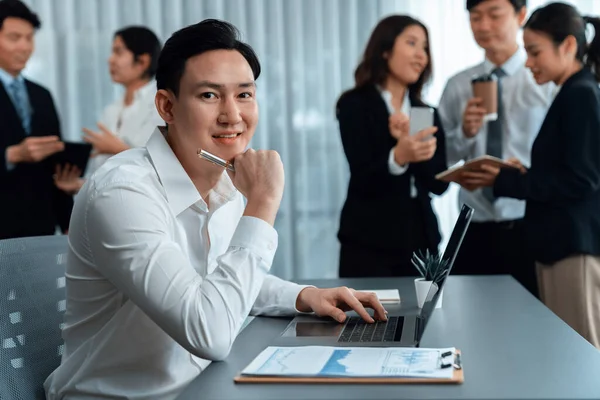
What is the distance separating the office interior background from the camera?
4227mm

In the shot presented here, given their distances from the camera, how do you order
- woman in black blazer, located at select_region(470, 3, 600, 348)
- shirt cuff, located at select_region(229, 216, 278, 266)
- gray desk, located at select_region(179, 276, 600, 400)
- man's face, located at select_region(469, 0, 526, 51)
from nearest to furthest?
gray desk, located at select_region(179, 276, 600, 400) → shirt cuff, located at select_region(229, 216, 278, 266) → woman in black blazer, located at select_region(470, 3, 600, 348) → man's face, located at select_region(469, 0, 526, 51)

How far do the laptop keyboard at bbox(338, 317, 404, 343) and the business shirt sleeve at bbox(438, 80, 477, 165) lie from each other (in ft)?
5.76

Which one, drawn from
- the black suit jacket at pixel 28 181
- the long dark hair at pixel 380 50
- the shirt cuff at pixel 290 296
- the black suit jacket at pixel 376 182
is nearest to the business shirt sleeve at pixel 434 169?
the black suit jacket at pixel 376 182

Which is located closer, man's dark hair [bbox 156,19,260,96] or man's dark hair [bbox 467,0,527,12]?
man's dark hair [bbox 156,19,260,96]

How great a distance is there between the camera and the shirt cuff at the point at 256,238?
4.55 feet

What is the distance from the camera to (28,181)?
3.27 m

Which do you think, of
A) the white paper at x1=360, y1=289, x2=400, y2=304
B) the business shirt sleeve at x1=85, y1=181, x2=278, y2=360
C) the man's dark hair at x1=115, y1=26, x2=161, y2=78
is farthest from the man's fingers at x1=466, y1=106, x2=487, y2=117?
the business shirt sleeve at x1=85, y1=181, x2=278, y2=360

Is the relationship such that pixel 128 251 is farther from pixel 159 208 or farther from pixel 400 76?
pixel 400 76

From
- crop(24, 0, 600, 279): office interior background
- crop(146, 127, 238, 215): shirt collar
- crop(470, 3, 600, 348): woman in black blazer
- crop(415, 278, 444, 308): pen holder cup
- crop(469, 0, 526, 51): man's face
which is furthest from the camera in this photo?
crop(24, 0, 600, 279): office interior background

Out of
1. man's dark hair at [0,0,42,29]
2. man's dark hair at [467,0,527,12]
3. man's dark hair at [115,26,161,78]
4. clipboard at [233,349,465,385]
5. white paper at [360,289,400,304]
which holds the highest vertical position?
man's dark hair at [0,0,42,29]

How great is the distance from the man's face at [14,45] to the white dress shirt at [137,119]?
489 mm

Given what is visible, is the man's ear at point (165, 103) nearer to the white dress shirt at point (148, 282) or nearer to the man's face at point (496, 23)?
the white dress shirt at point (148, 282)

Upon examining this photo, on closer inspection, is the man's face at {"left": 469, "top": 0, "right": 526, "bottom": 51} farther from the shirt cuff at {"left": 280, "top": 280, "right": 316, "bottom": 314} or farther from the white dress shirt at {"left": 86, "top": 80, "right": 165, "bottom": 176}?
the shirt cuff at {"left": 280, "top": 280, "right": 316, "bottom": 314}

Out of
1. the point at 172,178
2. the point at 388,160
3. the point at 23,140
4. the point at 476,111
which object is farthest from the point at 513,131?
the point at 23,140
